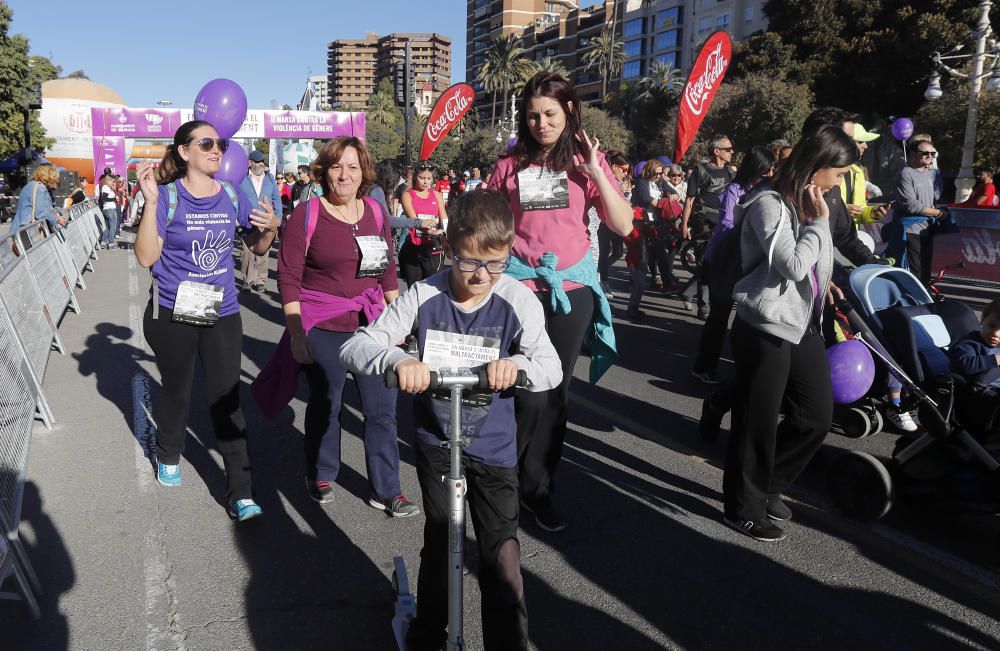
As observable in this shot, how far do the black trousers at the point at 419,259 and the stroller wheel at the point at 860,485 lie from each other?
4.58m

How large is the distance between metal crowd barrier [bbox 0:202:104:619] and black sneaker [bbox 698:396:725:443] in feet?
12.2

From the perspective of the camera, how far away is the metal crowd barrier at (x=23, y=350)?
10.1ft

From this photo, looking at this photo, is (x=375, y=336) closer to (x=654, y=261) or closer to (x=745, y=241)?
(x=745, y=241)

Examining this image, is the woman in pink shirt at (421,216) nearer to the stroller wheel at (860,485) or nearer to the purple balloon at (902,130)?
the stroller wheel at (860,485)

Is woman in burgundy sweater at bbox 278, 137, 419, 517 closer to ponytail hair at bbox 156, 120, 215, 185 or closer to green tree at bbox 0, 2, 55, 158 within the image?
ponytail hair at bbox 156, 120, 215, 185

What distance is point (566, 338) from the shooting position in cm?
355

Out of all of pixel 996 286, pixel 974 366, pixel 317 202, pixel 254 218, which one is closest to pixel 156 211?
pixel 254 218

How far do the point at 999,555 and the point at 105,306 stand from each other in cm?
1049

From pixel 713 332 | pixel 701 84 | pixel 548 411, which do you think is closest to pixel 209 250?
pixel 548 411

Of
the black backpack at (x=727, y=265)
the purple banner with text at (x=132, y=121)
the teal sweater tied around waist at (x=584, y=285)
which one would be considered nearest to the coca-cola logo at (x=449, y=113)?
the black backpack at (x=727, y=265)

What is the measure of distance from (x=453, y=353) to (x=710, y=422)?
3.13m

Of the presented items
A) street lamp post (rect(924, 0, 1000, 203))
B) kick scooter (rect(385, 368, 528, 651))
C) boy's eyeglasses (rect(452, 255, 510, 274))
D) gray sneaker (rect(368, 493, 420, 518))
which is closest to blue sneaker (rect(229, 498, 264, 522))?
gray sneaker (rect(368, 493, 420, 518))

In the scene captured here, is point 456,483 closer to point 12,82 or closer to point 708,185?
point 708,185

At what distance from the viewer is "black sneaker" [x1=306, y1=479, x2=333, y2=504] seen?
13.4 ft
